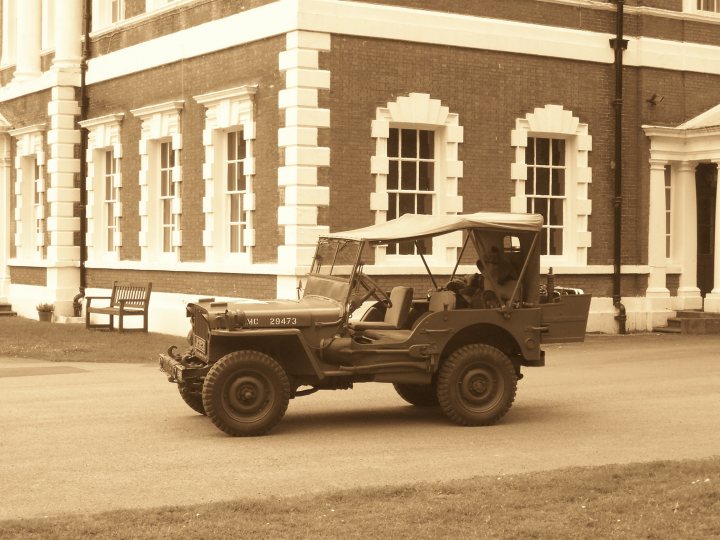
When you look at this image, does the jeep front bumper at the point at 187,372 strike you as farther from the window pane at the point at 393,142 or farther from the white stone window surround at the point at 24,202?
the white stone window surround at the point at 24,202

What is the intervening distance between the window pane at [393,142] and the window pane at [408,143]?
0.09 metres

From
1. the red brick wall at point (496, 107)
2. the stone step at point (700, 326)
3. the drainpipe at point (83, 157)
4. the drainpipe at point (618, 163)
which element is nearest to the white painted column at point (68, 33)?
the drainpipe at point (83, 157)

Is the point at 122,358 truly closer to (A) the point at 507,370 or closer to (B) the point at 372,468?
(A) the point at 507,370

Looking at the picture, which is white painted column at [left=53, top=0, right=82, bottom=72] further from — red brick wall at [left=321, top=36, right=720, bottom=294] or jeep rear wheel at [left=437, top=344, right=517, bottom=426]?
jeep rear wheel at [left=437, top=344, right=517, bottom=426]

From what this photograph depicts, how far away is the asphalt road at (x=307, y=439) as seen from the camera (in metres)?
9.24

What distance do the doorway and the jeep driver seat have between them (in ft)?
43.2

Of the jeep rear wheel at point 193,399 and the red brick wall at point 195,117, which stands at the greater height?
the red brick wall at point 195,117

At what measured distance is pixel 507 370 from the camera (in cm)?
1212

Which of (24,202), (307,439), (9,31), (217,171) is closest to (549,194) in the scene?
(217,171)

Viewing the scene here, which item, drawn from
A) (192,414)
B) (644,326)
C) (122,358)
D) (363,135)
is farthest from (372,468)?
(644,326)

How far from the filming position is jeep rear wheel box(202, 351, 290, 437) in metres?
11.2

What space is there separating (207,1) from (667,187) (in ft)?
28.8

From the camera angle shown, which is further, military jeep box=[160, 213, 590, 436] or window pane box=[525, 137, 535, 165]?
window pane box=[525, 137, 535, 165]

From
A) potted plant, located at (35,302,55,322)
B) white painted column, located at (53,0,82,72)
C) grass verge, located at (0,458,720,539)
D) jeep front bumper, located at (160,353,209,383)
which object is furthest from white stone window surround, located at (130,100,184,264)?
grass verge, located at (0,458,720,539)
